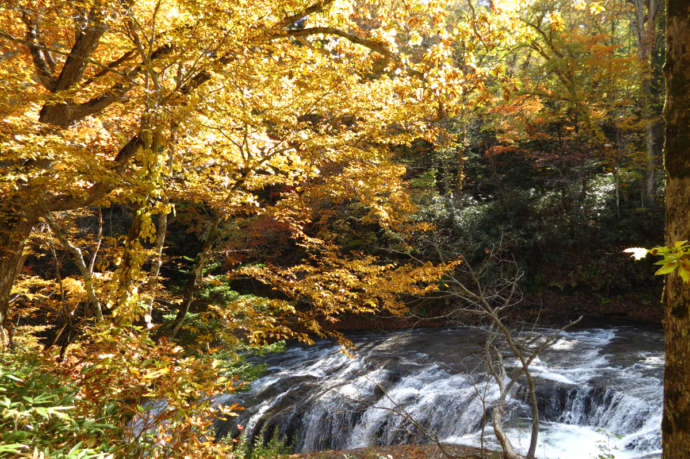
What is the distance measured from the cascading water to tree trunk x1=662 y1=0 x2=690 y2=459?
9.98 ft

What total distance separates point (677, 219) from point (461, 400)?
5723 mm

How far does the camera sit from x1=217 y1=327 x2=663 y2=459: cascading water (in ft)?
19.7

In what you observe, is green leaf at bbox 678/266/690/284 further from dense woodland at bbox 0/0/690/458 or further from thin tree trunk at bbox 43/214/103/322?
thin tree trunk at bbox 43/214/103/322

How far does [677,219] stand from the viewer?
207 centimetres

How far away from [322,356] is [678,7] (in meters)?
9.45

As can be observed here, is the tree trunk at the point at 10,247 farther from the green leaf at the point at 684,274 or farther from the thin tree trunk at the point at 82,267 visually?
the green leaf at the point at 684,274

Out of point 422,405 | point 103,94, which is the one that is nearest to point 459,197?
point 422,405

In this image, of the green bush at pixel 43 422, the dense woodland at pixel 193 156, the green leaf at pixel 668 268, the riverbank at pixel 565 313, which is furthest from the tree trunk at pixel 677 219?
the riverbank at pixel 565 313

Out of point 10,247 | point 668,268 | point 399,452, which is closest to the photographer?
point 668,268

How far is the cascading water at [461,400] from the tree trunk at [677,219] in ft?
9.98

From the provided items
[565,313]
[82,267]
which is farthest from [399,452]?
[565,313]

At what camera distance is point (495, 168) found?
15711 millimetres

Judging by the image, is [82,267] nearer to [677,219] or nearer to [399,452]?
[399,452]

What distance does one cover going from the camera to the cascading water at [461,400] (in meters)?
6.02
